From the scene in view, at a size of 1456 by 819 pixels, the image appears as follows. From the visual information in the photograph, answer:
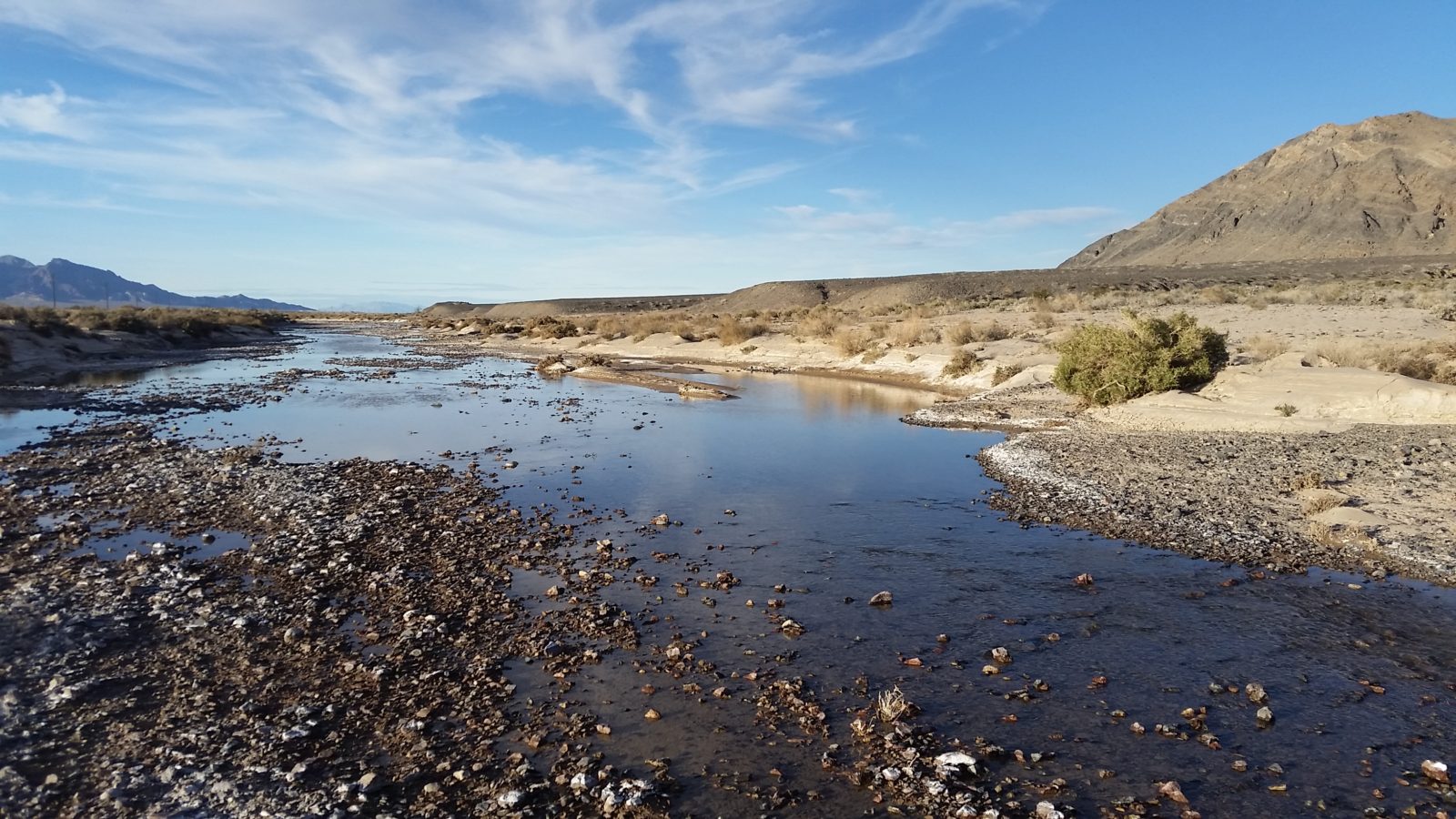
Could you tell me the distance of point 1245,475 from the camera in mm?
12844

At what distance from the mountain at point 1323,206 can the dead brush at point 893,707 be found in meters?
131

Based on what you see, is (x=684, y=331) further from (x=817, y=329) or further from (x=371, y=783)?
(x=371, y=783)

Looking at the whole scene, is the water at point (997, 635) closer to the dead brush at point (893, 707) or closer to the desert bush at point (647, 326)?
the dead brush at point (893, 707)

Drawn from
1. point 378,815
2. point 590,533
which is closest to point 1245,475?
point 590,533

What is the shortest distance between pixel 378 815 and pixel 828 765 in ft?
9.80

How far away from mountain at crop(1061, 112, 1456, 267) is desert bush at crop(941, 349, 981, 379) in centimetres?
10918

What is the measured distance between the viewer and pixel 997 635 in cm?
770

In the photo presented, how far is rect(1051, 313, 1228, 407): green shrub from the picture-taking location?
19.3m

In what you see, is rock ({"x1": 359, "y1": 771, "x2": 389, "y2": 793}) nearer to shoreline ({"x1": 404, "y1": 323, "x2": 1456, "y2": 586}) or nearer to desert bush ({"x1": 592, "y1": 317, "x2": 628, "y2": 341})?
shoreline ({"x1": 404, "y1": 323, "x2": 1456, "y2": 586})

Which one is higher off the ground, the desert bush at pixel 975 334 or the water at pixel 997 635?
the desert bush at pixel 975 334

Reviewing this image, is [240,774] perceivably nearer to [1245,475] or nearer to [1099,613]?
[1099,613]

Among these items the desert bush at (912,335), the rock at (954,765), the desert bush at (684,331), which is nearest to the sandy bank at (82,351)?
→ the desert bush at (684,331)

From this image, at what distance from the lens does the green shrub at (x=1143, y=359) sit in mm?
19297

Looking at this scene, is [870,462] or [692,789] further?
[870,462]
